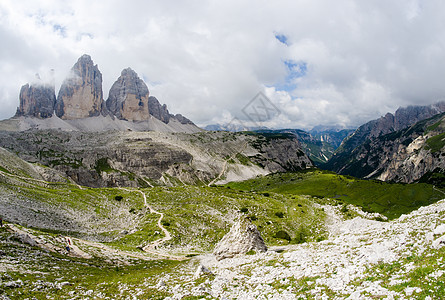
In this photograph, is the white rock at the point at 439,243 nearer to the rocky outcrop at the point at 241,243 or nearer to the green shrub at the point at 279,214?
the rocky outcrop at the point at 241,243

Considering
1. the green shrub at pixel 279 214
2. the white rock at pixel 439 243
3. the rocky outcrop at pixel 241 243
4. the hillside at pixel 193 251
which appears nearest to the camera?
the white rock at pixel 439 243

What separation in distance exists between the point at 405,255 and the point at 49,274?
31.0 metres

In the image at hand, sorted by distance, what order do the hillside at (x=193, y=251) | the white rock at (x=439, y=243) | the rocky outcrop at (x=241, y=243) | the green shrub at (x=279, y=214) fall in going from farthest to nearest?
the green shrub at (x=279, y=214) < the rocky outcrop at (x=241, y=243) < the hillside at (x=193, y=251) < the white rock at (x=439, y=243)

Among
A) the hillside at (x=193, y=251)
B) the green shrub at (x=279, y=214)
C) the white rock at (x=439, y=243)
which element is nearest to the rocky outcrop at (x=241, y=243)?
the hillside at (x=193, y=251)

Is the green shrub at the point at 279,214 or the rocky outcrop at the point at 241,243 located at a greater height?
the rocky outcrop at the point at 241,243

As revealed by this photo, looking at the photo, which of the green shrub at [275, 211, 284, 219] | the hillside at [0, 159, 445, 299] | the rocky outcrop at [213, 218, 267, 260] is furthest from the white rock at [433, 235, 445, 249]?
the green shrub at [275, 211, 284, 219]

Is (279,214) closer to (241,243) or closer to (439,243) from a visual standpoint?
(241,243)

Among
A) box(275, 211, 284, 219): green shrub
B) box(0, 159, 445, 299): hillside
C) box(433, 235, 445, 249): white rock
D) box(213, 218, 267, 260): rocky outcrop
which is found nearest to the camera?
box(433, 235, 445, 249): white rock

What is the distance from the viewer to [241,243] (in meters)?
37.6

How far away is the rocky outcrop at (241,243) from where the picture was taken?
3697 centimetres

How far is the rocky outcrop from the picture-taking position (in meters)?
37.0

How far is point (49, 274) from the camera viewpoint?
23859mm

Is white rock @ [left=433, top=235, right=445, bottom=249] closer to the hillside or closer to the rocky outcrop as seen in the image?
the hillside

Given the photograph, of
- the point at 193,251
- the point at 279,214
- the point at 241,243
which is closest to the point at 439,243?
the point at 241,243
